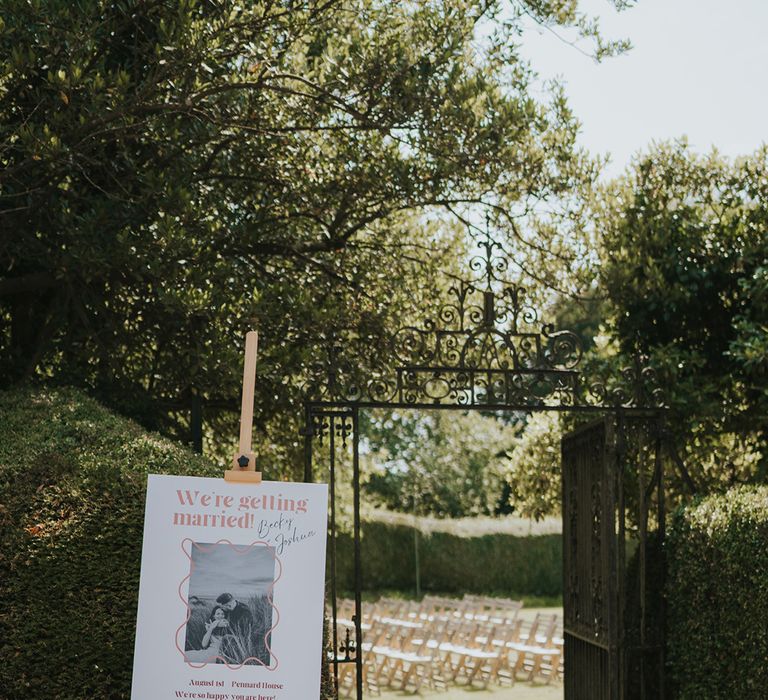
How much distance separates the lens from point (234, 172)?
385 inches

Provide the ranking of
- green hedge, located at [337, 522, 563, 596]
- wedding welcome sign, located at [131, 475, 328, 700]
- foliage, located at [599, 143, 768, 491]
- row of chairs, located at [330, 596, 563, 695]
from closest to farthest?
wedding welcome sign, located at [131, 475, 328, 700] < foliage, located at [599, 143, 768, 491] < row of chairs, located at [330, 596, 563, 695] < green hedge, located at [337, 522, 563, 596]

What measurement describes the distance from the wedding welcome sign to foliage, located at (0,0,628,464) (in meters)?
3.45

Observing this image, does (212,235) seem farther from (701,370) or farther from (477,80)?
(701,370)

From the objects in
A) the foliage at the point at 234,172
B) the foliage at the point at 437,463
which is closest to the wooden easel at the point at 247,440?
the foliage at the point at 234,172

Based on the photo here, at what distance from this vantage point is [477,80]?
8695mm

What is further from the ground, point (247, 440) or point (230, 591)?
point (247, 440)

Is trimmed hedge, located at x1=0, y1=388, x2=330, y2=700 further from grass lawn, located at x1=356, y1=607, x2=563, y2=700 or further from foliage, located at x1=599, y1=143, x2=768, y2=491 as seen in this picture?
grass lawn, located at x1=356, y1=607, x2=563, y2=700

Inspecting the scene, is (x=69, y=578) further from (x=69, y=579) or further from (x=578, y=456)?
(x=578, y=456)

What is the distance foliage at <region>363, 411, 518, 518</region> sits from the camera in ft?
97.3

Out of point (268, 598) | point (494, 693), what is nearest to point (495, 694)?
point (494, 693)

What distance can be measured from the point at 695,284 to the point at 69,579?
256 inches

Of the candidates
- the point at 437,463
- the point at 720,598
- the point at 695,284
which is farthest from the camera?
the point at 437,463

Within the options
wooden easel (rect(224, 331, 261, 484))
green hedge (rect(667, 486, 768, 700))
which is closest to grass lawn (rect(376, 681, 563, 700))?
green hedge (rect(667, 486, 768, 700))

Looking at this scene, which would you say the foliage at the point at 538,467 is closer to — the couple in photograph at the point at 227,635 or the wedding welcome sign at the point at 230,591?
the wedding welcome sign at the point at 230,591
